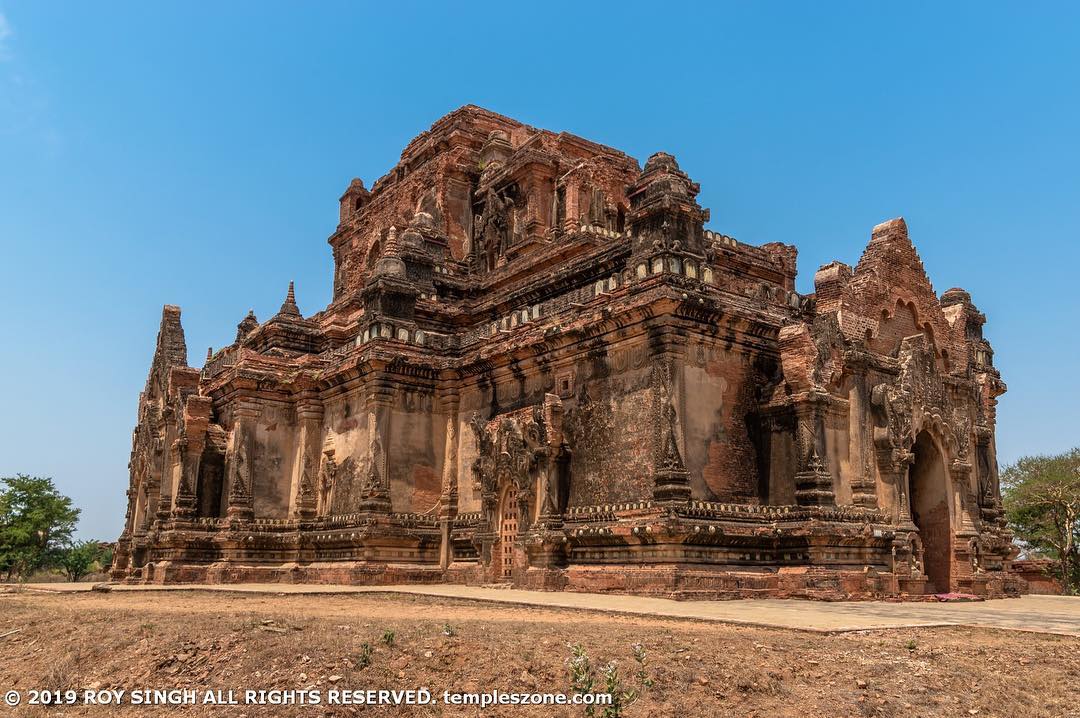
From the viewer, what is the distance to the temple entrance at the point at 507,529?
2177cm

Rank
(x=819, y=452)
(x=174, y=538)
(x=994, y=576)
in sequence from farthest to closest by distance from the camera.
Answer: (x=174, y=538) < (x=994, y=576) < (x=819, y=452)

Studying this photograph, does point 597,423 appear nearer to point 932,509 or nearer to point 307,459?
point 932,509

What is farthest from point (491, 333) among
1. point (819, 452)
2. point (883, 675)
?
point (883, 675)

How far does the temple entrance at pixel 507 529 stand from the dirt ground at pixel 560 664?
30.6 ft

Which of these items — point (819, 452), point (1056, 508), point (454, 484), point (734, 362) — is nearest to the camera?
point (819, 452)

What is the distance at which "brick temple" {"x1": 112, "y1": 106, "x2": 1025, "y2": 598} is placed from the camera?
18688mm

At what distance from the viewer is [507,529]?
22141mm

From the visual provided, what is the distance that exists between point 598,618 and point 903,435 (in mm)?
9844

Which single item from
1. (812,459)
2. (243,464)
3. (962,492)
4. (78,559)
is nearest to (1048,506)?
(962,492)

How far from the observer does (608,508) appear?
1941cm

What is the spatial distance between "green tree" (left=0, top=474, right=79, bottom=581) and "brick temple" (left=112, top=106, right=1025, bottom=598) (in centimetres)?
1651

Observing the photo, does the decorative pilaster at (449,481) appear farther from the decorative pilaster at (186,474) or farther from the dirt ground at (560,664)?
the dirt ground at (560,664)

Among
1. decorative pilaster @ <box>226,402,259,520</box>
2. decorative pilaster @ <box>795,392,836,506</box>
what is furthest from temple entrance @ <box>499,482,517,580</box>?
decorative pilaster @ <box>226,402,259,520</box>

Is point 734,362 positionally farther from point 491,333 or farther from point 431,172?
point 431,172
